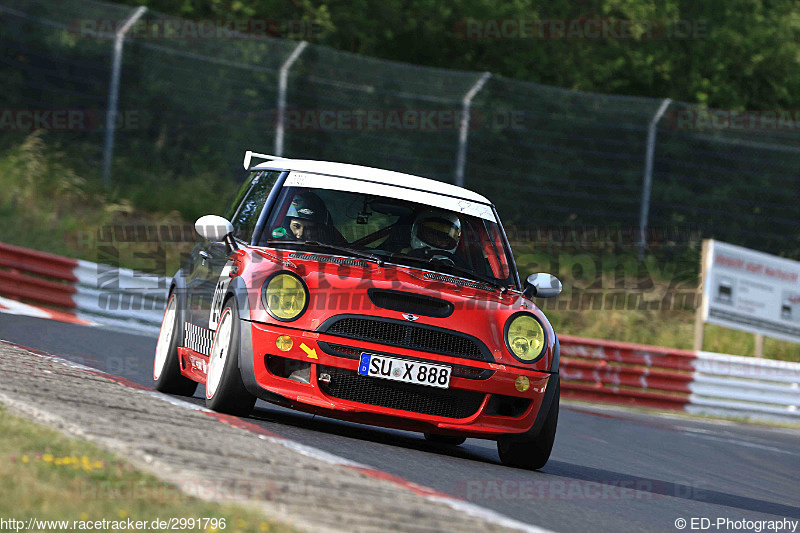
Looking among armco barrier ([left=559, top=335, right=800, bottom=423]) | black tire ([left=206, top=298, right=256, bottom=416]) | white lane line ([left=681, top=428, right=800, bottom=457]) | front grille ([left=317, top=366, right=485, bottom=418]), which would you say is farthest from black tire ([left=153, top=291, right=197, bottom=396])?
armco barrier ([left=559, top=335, right=800, bottom=423])

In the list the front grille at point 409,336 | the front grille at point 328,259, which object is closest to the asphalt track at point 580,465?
the front grille at point 409,336

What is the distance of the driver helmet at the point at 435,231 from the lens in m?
7.57

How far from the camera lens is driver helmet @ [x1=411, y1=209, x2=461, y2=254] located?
24.8ft

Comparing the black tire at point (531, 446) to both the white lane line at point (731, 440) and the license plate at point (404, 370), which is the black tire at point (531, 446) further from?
the white lane line at point (731, 440)

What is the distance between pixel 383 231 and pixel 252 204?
97 cm

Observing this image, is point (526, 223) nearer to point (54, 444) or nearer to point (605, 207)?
point (605, 207)

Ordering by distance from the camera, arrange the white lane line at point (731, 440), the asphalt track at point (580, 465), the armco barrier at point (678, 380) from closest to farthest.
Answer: the asphalt track at point (580, 465)
the white lane line at point (731, 440)
the armco barrier at point (678, 380)

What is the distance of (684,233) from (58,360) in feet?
47.4

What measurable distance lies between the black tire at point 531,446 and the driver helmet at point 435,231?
1.20m

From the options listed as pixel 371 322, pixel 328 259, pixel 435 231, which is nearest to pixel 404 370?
pixel 371 322

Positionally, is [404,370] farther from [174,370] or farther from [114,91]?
[114,91]

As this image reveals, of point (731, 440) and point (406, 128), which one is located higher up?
point (406, 128)

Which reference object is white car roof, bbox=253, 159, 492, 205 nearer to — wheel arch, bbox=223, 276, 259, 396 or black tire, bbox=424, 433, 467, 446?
wheel arch, bbox=223, 276, 259, 396

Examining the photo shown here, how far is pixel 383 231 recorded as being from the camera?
7.53 meters
